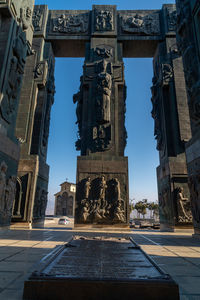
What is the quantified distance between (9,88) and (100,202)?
23.3 feet

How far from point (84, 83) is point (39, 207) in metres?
9.02

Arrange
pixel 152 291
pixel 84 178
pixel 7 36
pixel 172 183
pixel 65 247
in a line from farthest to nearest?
pixel 172 183, pixel 84 178, pixel 7 36, pixel 65 247, pixel 152 291

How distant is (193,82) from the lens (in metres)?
8.61

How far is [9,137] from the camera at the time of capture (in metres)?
9.01

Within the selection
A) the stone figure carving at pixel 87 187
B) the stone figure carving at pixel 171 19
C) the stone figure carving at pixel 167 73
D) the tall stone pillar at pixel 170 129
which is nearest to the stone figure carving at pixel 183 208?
the tall stone pillar at pixel 170 129

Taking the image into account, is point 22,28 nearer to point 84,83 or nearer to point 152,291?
point 84,83

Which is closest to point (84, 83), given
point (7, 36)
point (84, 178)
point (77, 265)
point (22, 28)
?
point (22, 28)

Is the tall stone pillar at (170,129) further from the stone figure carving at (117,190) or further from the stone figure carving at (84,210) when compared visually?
the stone figure carving at (84,210)

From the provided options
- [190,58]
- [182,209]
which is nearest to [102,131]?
[190,58]

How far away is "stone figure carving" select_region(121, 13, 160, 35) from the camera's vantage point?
1654cm

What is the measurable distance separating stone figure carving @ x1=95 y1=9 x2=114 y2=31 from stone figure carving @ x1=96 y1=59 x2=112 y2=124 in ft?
13.6

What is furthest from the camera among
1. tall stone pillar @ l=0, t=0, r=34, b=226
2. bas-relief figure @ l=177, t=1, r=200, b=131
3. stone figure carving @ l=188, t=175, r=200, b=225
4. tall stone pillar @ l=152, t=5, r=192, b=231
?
tall stone pillar @ l=152, t=5, r=192, b=231

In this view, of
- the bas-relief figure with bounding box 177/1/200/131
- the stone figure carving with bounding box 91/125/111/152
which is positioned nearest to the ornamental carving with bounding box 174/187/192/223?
the bas-relief figure with bounding box 177/1/200/131

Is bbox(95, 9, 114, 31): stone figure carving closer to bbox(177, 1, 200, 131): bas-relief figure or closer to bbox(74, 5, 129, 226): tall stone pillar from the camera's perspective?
bbox(74, 5, 129, 226): tall stone pillar
